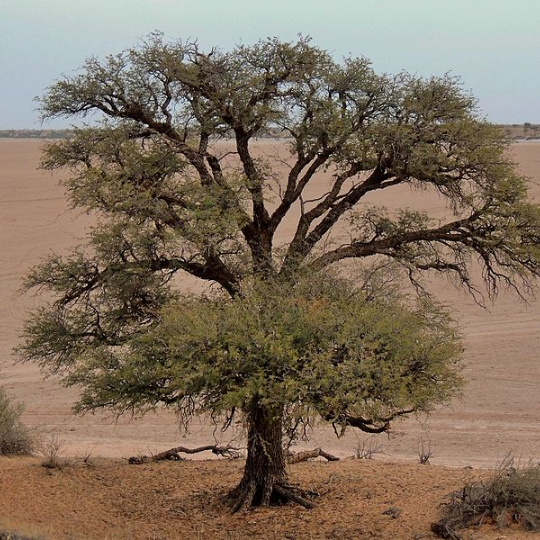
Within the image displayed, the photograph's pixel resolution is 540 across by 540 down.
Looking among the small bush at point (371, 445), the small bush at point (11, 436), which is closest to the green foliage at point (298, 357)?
the small bush at point (11, 436)

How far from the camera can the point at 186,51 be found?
43.2 ft

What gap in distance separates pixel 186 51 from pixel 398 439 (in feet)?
32.6

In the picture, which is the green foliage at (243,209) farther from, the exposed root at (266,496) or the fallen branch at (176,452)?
the fallen branch at (176,452)

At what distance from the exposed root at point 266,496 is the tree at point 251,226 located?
0.03 metres

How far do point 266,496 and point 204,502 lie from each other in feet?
3.84

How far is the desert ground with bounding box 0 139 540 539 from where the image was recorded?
39.7 feet

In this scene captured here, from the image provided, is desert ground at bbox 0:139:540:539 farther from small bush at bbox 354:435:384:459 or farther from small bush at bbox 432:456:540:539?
small bush at bbox 432:456:540:539

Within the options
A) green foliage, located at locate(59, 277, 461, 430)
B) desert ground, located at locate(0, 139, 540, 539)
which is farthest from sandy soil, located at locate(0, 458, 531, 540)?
green foliage, located at locate(59, 277, 461, 430)

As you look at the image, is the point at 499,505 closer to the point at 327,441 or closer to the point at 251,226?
the point at 251,226

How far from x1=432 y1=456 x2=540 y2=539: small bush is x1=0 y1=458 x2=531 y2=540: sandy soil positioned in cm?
19

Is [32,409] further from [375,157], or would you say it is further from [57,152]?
[375,157]

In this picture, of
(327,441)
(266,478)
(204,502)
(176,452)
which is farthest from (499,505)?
(327,441)

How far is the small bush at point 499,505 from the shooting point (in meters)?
10.2

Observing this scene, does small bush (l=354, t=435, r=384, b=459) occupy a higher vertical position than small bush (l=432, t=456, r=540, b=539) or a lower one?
lower
